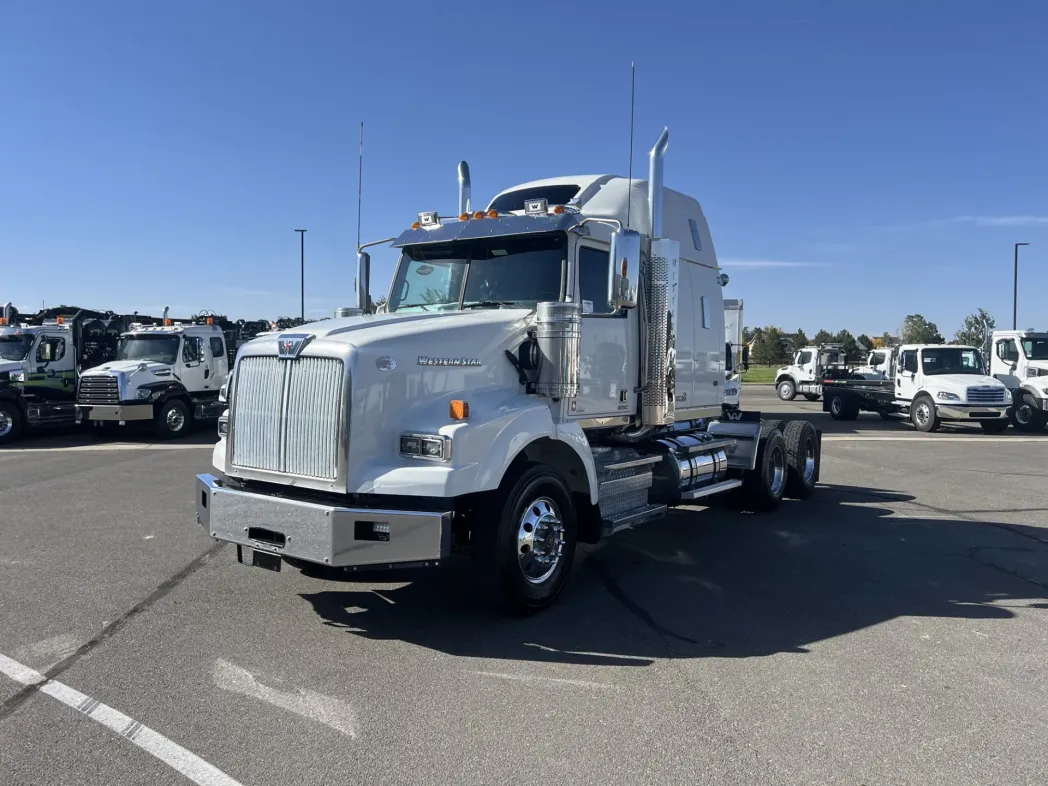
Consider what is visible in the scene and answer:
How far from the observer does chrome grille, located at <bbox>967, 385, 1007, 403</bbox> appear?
18797mm

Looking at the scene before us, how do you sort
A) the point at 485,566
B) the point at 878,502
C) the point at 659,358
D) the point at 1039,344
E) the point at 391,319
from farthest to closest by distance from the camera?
the point at 1039,344
the point at 878,502
the point at 659,358
the point at 391,319
the point at 485,566

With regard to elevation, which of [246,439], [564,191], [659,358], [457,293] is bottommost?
[246,439]

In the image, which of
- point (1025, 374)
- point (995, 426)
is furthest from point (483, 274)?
point (1025, 374)

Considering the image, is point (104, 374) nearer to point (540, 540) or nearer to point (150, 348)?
point (150, 348)

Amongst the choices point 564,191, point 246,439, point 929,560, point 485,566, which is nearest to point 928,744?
point 485,566

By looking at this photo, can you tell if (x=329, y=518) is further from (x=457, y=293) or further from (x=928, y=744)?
(x=928, y=744)

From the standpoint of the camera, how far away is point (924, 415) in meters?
19.8

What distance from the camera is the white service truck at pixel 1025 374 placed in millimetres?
19906

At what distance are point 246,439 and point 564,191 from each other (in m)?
3.66

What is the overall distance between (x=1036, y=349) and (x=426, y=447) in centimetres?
2154

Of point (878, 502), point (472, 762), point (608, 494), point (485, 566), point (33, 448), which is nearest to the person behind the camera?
point (472, 762)

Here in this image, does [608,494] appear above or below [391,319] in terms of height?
below

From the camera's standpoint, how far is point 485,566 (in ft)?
16.1

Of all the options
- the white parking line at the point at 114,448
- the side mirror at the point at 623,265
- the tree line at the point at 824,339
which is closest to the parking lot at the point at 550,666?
the side mirror at the point at 623,265
